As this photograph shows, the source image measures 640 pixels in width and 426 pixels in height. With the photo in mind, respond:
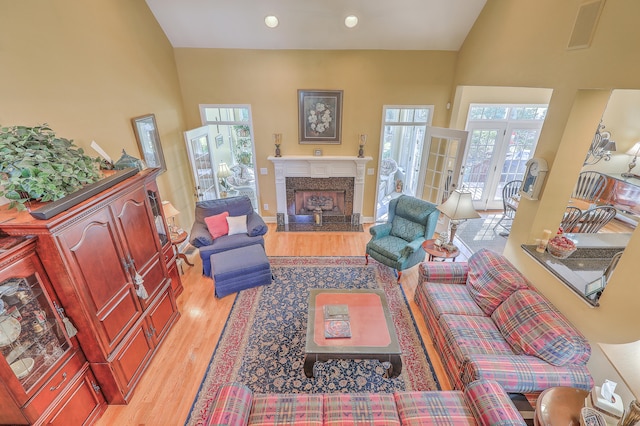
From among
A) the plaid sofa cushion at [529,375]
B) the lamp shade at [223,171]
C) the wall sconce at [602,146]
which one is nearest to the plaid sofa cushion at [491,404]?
the plaid sofa cushion at [529,375]

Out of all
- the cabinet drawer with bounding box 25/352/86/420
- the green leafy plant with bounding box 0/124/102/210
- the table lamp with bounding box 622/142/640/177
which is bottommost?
the cabinet drawer with bounding box 25/352/86/420

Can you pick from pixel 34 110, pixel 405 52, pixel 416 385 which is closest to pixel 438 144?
pixel 405 52

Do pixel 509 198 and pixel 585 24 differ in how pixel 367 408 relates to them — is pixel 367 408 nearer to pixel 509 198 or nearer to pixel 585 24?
pixel 585 24

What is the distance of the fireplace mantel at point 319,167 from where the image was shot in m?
5.37

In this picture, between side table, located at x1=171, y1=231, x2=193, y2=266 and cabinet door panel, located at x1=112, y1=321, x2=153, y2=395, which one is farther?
side table, located at x1=171, y1=231, x2=193, y2=266

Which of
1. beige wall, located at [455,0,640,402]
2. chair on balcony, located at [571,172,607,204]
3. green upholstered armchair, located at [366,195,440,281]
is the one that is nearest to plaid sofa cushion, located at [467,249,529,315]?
beige wall, located at [455,0,640,402]

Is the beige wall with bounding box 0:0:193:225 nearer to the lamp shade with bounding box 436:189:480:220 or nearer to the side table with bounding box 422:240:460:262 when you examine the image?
the side table with bounding box 422:240:460:262

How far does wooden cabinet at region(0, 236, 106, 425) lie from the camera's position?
1758 millimetres

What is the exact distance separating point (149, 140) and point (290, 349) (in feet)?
11.2

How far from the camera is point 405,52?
4793 mm

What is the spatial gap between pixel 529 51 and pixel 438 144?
2.00 meters

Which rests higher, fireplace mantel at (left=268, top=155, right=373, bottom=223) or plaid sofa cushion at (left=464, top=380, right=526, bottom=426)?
fireplace mantel at (left=268, top=155, right=373, bottom=223)

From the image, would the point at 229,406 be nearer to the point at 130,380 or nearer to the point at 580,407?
the point at 130,380

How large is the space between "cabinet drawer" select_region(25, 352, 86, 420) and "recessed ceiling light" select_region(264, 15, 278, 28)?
4417 mm
